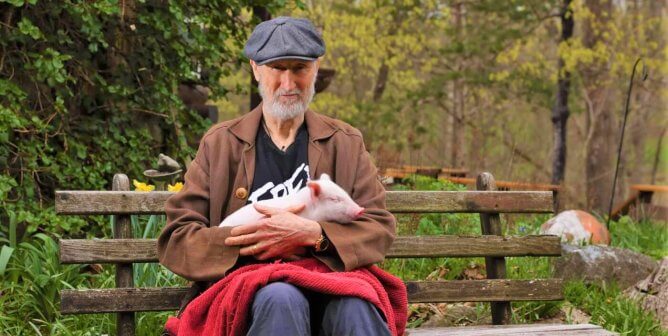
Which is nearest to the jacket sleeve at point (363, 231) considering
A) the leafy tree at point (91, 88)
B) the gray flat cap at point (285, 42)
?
the gray flat cap at point (285, 42)

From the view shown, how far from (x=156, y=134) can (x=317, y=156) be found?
307 centimetres

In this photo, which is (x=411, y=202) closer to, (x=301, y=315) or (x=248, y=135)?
(x=248, y=135)

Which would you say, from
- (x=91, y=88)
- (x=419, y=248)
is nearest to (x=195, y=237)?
(x=419, y=248)

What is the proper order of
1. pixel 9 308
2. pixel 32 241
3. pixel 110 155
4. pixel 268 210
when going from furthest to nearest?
pixel 110 155 < pixel 32 241 < pixel 9 308 < pixel 268 210

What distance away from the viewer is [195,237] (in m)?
3.26

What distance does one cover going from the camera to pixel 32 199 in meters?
5.54

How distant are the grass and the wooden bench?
492 millimetres

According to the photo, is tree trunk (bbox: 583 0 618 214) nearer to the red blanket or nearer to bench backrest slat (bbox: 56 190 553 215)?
bench backrest slat (bbox: 56 190 553 215)

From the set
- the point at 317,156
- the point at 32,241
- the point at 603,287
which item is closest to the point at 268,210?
the point at 317,156

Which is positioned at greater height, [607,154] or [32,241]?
[32,241]

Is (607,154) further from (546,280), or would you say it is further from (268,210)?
(268,210)

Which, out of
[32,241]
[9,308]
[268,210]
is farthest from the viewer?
[32,241]

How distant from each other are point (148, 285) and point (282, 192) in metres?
1.35

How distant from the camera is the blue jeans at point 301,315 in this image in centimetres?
292
